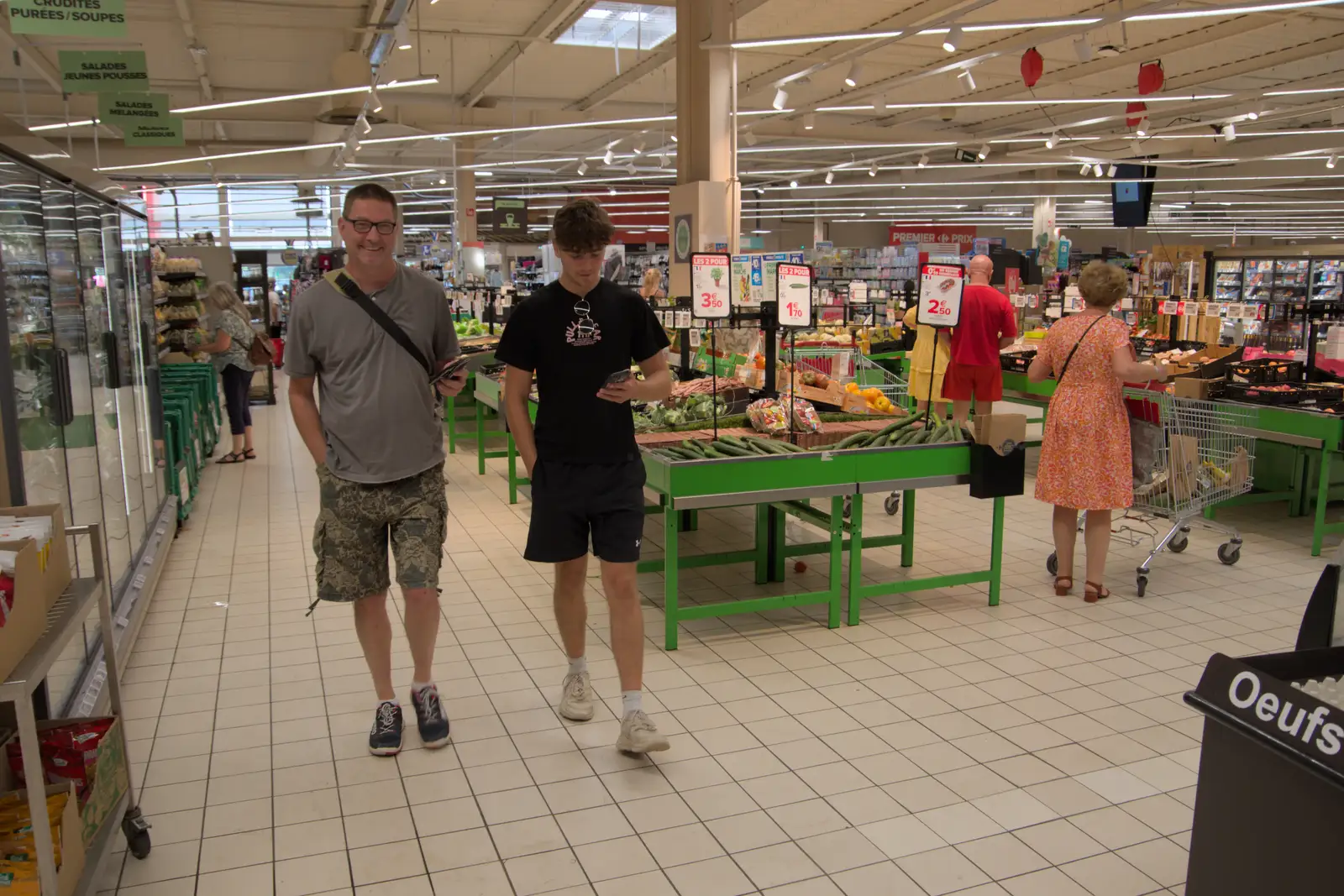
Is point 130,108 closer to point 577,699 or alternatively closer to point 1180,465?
point 577,699

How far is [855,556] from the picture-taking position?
4.89 m

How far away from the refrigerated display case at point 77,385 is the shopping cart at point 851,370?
3.58 metres

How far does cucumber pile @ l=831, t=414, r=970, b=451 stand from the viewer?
4926 millimetres

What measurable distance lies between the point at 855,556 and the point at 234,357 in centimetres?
641

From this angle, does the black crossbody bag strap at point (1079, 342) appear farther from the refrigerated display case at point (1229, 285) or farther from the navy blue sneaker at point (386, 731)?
the refrigerated display case at point (1229, 285)

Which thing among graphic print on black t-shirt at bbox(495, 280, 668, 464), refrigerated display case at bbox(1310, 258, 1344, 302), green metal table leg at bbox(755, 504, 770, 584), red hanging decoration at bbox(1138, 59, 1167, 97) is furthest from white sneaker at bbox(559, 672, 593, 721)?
refrigerated display case at bbox(1310, 258, 1344, 302)

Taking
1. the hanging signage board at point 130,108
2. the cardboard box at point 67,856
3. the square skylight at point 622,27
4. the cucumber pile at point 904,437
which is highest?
the square skylight at point 622,27

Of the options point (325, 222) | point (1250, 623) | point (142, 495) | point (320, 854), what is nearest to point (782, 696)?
point (320, 854)

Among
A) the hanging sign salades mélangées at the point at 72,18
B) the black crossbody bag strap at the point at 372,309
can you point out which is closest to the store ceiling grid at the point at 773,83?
the hanging sign salades mélangées at the point at 72,18

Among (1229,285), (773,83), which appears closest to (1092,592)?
(773,83)

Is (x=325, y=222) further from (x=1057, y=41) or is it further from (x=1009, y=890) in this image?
(x=1009, y=890)

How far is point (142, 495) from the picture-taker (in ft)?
18.9

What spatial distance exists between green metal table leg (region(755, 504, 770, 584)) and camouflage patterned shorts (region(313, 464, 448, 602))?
2335mm

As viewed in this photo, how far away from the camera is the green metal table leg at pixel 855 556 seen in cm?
482
